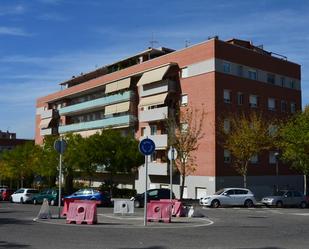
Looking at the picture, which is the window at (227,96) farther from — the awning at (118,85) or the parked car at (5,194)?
the parked car at (5,194)

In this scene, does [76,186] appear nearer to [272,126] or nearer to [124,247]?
[272,126]

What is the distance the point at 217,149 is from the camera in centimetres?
4653

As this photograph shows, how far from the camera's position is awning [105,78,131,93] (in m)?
59.3

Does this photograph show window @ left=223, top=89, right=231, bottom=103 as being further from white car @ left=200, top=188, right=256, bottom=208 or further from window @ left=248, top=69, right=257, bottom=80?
white car @ left=200, top=188, right=256, bottom=208

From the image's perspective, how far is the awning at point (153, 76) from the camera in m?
51.5

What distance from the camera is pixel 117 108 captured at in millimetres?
61094

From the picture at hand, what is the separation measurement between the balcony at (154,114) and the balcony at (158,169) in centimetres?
456

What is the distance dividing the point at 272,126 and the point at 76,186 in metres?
26.2

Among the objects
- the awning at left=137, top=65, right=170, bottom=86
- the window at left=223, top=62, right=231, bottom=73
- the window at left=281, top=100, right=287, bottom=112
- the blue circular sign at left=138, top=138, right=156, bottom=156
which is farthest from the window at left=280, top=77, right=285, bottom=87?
the blue circular sign at left=138, top=138, right=156, bottom=156

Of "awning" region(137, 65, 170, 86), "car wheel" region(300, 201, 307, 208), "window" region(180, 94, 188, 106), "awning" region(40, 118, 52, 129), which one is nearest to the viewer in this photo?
"car wheel" region(300, 201, 307, 208)

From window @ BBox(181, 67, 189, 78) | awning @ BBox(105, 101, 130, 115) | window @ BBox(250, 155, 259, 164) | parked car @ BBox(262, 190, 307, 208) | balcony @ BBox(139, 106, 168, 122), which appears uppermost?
window @ BBox(181, 67, 189, 78)

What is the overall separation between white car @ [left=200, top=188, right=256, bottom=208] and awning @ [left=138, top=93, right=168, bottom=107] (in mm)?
16168

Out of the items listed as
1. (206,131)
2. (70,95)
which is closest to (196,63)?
(206,131)

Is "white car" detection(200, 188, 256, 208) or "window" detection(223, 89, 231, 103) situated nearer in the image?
"white car" detection(200, 188, 256, 208)
